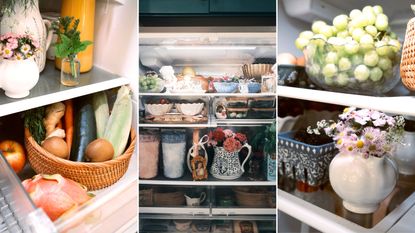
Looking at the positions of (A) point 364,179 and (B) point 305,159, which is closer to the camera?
(A) point 364,179

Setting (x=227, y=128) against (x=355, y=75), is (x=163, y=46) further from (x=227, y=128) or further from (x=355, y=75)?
(x=355, y=75)

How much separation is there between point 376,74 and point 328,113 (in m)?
0.36

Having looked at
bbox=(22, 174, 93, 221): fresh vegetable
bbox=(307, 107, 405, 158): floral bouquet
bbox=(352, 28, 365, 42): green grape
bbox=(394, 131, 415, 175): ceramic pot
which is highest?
bbox=(352, 28, 365, 42): green grape

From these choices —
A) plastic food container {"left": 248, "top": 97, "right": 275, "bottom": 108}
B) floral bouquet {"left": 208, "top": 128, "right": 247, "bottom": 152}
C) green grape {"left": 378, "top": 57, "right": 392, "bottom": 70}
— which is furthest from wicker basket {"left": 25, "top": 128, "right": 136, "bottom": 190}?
green grape {"left": 378, "top": 57, "right": 392, "bottom": 70}

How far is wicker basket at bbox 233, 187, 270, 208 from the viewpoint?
1331 mm

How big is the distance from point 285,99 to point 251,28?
0.26 meters

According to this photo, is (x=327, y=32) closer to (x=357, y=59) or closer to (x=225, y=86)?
(x=357, y=59)

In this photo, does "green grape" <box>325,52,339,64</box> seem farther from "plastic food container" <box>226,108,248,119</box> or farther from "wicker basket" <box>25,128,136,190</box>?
"wicker basket" <box>25,128,136,190</box>

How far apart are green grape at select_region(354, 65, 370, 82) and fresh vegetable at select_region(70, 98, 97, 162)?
2.36ft

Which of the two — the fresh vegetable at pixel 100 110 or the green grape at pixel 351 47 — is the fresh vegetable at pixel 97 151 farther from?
the green grape at pixel 351 47

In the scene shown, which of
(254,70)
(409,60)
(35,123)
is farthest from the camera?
(254,70)

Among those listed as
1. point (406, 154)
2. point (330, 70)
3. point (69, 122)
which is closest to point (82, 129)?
point (69, 122)

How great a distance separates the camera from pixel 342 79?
3.06ft

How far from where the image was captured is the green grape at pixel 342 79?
0.93 metres
